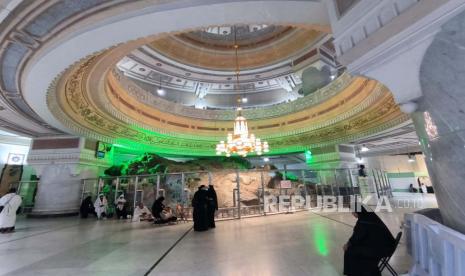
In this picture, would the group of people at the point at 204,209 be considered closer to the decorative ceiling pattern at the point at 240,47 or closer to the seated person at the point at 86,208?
the seated person at the point at 86,208

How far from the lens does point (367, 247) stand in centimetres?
251

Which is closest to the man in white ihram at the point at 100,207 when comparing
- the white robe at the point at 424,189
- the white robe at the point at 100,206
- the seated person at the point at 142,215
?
the white robe at the point at 100,206

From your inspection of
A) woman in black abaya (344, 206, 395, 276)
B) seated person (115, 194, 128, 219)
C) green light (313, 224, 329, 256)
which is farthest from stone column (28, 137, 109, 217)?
woman in black abaya (344, 206, 395, 276)

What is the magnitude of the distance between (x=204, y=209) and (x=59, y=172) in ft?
22.6

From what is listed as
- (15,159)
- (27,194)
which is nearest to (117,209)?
(27,194)

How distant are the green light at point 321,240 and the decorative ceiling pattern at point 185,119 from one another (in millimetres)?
4855

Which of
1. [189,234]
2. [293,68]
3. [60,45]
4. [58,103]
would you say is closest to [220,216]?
[189,234]

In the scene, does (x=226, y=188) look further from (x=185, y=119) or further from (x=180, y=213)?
(x=185, y=119)

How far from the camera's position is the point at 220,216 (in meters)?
7.84

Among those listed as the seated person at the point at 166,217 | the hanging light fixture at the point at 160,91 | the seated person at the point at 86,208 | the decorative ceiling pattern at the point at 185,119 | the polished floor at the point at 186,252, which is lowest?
the polished floor at the point at 186,252

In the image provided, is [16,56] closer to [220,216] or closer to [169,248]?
[169,248]

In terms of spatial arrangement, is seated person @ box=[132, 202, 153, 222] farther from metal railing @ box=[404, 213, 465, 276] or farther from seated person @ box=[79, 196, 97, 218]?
metal railing @ box=[404, 213, 465, 276]

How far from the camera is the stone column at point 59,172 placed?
8.65 meters

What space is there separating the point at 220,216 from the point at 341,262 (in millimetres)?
5302
